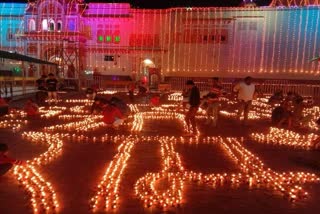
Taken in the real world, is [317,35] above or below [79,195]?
above

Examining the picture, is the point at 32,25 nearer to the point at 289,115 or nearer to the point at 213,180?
the point at 289,115

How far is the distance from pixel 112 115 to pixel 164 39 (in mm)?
28078

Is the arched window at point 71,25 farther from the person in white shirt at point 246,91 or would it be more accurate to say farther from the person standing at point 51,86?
the person in white shirt at point 246,91

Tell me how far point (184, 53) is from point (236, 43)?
506cm

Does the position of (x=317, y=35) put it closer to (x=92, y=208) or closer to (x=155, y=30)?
(x=155, y=30)

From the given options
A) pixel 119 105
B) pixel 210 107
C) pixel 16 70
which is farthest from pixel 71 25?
pixel 210 107

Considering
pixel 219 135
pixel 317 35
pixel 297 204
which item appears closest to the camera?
pixel 297 204

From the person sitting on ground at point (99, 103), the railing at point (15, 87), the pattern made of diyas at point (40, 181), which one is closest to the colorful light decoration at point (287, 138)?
the person sitting on ground at point (99, 103)

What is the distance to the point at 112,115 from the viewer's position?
545 inches

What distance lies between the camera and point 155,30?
4131cm

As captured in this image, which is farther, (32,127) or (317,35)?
(317,35)

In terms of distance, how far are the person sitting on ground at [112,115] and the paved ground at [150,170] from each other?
1.00 feet

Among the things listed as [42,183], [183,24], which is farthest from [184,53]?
[42,183]

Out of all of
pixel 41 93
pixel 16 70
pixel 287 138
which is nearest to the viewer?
pixel 287 138
